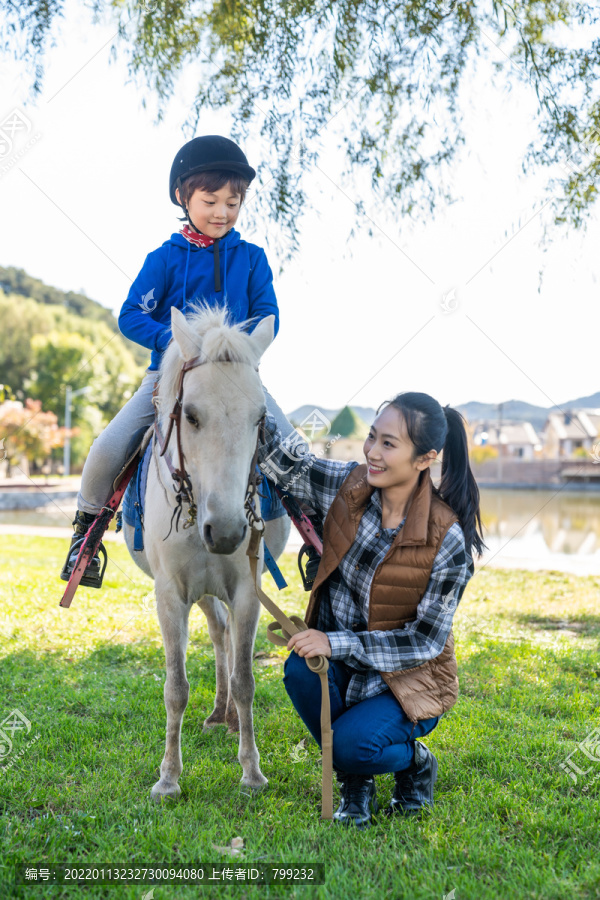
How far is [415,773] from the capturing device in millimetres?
2695

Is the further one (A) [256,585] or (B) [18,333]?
(B) [18,333]

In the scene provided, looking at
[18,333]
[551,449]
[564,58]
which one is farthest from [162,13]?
[551,449]

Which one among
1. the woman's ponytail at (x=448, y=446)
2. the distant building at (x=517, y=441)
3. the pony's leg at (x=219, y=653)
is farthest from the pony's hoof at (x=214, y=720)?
the distant building at (x=517, y=441)

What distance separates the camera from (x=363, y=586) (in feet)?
8.86

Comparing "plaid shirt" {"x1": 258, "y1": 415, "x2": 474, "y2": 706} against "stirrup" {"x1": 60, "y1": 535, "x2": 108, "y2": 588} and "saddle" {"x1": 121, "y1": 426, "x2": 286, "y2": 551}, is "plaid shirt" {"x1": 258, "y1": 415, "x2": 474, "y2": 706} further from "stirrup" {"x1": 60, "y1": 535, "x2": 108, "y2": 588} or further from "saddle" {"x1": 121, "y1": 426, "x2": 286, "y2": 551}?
"stirrup" {"x1": 60, "y1": 535, "x2": 108, "y2": 588}

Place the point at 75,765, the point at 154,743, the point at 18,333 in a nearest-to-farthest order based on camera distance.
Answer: the point at 75,765, the point at 154,743, the point at 18,333

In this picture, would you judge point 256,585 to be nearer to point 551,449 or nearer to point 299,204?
point 299,204

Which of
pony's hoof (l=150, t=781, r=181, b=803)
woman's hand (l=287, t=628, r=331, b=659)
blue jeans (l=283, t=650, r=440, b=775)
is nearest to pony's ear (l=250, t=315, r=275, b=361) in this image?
woman's hand (l=287, t=628, r=331, b=659)

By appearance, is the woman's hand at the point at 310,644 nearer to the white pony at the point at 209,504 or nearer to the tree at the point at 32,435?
the white pony at the point at 209,504

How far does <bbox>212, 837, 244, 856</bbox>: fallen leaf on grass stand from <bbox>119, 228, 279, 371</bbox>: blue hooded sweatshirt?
223 centimetres

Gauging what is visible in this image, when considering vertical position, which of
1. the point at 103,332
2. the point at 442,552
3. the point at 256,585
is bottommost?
the point at 256,585

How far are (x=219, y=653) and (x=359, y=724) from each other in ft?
5.39

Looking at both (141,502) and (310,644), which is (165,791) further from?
(141,502)

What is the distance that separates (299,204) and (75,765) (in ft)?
18.0
